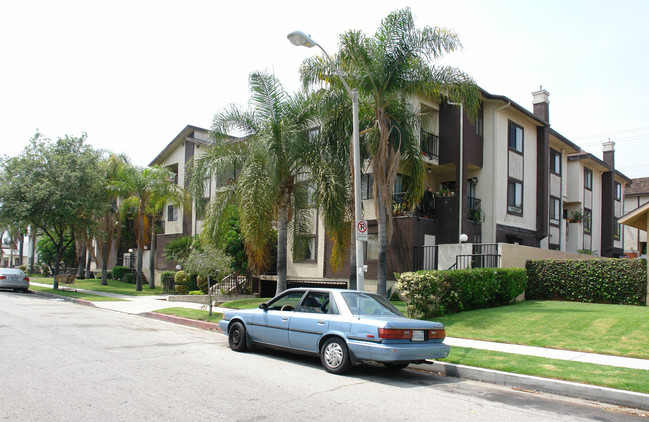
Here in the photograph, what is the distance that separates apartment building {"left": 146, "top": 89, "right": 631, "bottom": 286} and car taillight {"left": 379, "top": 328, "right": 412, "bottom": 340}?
9730 millimetres

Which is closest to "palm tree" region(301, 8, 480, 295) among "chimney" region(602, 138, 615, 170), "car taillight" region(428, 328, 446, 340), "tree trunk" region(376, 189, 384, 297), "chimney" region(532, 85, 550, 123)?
"tree trunk" region(376, 189, 384, 297)

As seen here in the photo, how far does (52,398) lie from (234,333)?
4.60m

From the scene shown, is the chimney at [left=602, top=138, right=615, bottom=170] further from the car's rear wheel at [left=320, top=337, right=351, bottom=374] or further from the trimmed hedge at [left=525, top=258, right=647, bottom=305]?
the car's rear wheel at [left=320, top=337, right=351, bottom=374]

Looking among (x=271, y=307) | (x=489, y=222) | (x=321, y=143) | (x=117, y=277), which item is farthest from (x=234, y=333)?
(x=117, y=277)

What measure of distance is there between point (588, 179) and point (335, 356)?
32129 mm

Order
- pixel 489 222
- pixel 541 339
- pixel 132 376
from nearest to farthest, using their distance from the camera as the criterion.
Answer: pixel 132 376, pixel 541 339, pixel 489 222

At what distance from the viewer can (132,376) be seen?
25.1ft

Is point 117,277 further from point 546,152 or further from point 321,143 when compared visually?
point 546,152

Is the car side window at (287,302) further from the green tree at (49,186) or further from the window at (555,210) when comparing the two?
the window at (555,210)

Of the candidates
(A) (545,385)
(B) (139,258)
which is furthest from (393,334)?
(B) (139,258)

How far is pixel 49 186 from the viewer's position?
87.1ft

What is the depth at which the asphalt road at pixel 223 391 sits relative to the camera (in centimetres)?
592

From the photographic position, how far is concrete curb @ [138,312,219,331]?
15195 mm

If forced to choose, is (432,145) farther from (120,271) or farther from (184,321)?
(120,271)
